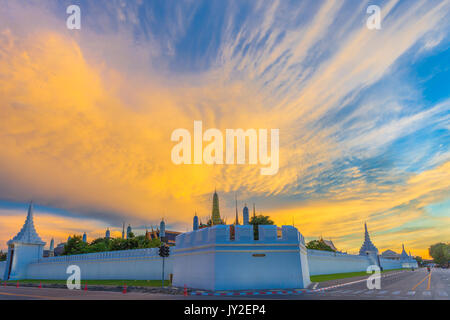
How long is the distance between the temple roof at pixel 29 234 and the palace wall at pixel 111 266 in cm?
585

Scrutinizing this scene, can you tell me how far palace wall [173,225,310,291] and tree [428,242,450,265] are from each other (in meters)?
185

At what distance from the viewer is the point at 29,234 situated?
215 feet

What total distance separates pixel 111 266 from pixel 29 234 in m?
29.4

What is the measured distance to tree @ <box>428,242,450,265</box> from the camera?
6762 inches

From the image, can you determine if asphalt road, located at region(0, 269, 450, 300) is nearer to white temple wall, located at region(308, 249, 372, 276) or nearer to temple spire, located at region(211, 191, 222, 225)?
white temple wall, located at region(308, 249, 372, 276)

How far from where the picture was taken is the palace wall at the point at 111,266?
40934 mm

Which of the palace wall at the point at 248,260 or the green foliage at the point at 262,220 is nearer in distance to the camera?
the palace wall at the point at 248,260

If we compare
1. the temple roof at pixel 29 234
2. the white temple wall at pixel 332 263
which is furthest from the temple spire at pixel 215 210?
the temple roof at pixel 29 234

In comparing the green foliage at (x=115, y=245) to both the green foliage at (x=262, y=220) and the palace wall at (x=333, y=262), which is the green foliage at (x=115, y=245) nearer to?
the green foliage at (x=262, y=220)

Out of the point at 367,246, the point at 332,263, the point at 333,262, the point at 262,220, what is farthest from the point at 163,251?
the point at 367,246

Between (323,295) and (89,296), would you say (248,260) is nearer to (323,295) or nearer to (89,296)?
(323,295)

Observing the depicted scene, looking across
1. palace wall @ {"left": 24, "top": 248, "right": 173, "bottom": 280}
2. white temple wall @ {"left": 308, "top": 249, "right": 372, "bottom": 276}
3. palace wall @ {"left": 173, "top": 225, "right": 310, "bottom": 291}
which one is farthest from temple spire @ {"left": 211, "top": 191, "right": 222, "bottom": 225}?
palace wall @ {"left": 173, "top": 225, "right": 310, "bottom": 291}
